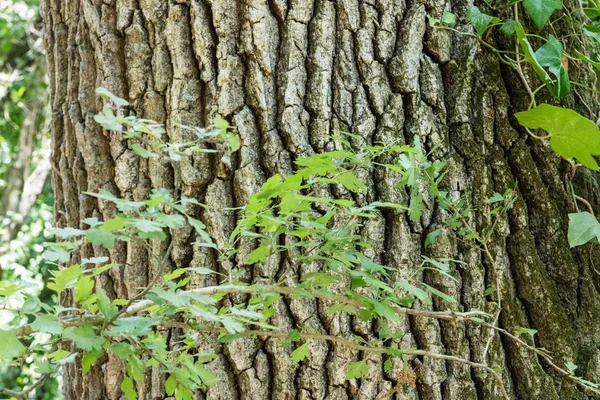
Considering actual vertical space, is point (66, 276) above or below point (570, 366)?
above

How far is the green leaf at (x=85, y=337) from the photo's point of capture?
78 centimetres

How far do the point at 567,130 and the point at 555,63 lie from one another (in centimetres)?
17

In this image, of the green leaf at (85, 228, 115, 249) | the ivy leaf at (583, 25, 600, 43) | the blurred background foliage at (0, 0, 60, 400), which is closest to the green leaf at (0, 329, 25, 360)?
the green leaf at (85, 228, 115, 249)

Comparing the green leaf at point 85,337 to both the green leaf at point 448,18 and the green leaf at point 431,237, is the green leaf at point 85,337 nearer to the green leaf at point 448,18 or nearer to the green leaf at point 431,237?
the green leaf at point 431,237

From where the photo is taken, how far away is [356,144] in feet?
4.29

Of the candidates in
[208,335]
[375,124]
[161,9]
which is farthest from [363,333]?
Result: [161,9]

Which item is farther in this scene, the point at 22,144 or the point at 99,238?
the point at 22,144

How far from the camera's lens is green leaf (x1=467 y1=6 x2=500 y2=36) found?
1371 mm

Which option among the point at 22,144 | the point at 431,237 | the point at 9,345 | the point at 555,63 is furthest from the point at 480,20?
the point at 22,144

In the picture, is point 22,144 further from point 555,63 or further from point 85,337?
point 85,337

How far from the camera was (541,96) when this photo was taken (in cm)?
146

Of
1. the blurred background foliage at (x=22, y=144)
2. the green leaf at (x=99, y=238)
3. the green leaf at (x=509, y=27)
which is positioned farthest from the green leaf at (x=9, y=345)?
the blurred background foliage at (x=22, y=144)

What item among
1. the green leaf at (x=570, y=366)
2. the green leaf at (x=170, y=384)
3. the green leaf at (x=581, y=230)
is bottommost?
the green leaf at (x=570, y=366)

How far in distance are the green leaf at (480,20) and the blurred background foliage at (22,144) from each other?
3.94 m
